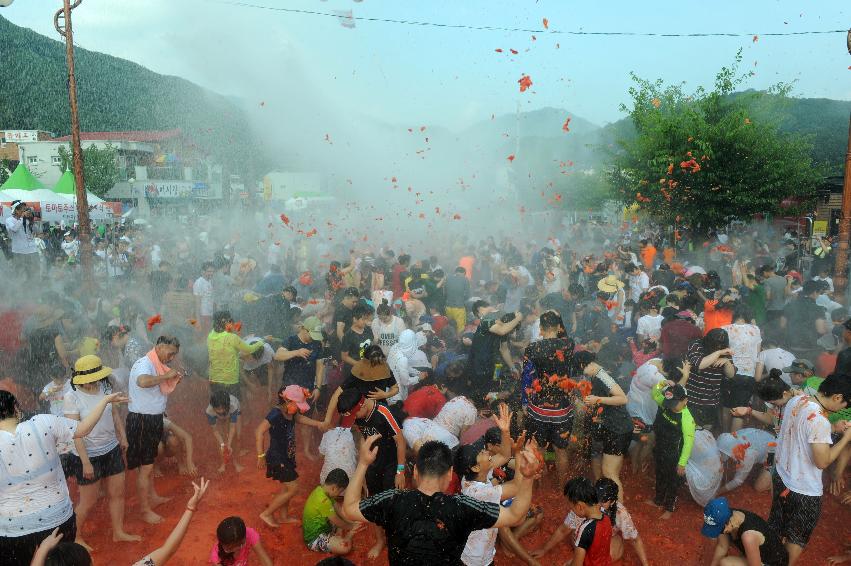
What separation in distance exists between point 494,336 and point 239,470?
2.90 metres

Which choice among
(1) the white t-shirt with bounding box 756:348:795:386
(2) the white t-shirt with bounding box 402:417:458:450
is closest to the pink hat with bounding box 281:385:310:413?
(2) the white t-shirt with bounding box 402:417:458:450

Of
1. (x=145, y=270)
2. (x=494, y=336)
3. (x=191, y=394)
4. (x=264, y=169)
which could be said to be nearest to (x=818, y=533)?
(x=494, y=336)

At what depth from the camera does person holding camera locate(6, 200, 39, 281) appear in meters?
11.4

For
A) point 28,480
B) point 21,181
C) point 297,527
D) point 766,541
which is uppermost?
point 21,181

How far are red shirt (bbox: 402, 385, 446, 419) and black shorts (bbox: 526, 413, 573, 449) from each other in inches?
38.9

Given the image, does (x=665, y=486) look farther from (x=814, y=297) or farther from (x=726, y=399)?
(x=814, y=297)

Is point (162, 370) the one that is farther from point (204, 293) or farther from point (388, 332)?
point (204, 293)

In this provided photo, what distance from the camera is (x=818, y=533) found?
4617 millimetres

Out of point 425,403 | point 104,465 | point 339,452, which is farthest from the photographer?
point 425,403

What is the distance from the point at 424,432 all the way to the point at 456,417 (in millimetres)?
375

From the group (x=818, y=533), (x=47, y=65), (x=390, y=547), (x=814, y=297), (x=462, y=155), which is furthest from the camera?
(x=47, y=65)

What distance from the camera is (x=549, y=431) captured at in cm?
485

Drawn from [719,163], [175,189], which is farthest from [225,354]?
[175,189]

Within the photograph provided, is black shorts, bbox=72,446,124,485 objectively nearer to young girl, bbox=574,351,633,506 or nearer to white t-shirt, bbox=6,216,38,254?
young girl, bbox=574,351,633,506
